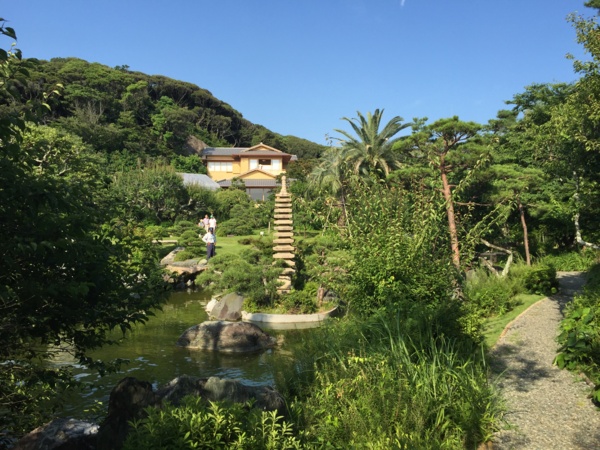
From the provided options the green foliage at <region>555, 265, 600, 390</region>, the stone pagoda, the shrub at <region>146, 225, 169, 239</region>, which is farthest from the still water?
the green foliage at <region>555, 265, 600, 390</region>

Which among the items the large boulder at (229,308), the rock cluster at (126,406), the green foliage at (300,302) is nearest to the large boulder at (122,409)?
the rock cluster at (126,406)

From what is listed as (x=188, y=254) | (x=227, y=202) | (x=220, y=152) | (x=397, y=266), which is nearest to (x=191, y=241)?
(x=188, y=254)

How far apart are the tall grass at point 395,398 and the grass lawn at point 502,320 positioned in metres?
2.83

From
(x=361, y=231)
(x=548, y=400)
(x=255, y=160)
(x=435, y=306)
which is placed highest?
(x=255, y=160)

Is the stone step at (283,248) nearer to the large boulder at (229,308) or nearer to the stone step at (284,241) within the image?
the stone step at (284,241)

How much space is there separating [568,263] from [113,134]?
5163 centimetres

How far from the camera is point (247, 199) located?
4406 cm

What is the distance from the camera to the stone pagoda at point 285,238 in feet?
52.4

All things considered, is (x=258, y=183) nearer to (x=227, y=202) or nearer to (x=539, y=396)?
(x=227, y=202)

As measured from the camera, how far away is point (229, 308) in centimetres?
1442

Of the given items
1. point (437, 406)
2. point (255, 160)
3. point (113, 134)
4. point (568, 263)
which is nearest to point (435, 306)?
point (437, 406)

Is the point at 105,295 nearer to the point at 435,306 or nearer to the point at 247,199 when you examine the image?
the point at 435,306

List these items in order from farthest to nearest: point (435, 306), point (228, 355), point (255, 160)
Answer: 1. point (255, 160)
2. point (228, 355)
3. point (435, 306)

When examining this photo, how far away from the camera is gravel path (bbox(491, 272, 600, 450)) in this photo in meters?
4.65
